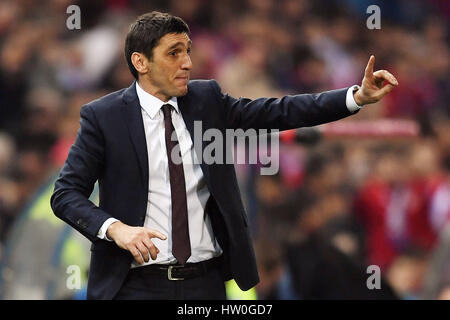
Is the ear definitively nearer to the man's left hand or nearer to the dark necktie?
the dark necktie

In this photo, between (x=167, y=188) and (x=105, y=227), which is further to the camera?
(x=167, y=188)

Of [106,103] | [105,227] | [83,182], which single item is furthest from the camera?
[106,103]

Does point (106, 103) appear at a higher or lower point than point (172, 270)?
higher

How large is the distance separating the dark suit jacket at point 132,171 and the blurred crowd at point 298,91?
181cm

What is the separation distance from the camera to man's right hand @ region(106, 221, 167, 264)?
9.80 feet

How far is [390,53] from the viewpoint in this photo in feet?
26.6

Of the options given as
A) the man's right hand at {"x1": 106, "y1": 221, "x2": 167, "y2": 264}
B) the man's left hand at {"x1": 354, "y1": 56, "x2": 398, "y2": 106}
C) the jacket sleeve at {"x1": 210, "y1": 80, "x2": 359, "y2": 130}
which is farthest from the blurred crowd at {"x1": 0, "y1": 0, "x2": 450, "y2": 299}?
A: the man's right hand at {"x1": 106, "y1": 221, "x2": 167, "y2": 264}

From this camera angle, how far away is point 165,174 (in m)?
3.26

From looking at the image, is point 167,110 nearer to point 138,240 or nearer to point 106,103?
point 106,103

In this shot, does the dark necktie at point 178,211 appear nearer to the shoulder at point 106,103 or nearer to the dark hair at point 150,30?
the shoulder at point 106,103

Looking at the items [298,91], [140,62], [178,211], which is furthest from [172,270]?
[298,91]

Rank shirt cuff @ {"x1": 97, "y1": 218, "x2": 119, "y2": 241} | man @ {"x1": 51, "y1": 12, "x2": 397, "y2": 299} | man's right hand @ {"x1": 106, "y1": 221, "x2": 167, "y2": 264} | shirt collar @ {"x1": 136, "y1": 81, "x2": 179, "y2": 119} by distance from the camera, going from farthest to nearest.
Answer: shirt collar @ {"x1": 136, "y1": 81, "x2": 179, "y2": 119}, man @ {"x1": 51, "y1": 12, "x2": 397, "y2": 299}, shirt cuff @ {"x1": 97, "y1": 218, "x2": 119, "y2": 241}, man's right hand @ {"x1": 106, "y1": 221, "x2": 167, "y2": 264}

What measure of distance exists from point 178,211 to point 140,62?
53 centimetres

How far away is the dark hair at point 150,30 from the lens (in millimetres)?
3277
